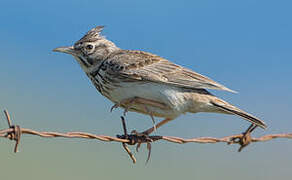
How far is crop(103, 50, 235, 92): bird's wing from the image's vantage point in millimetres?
6629

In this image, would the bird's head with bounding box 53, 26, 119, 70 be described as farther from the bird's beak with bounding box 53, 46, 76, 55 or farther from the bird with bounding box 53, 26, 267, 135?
the bird with bounding box 53, 26, 267, 135

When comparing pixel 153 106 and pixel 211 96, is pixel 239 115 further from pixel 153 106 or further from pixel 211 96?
pixel 153 106

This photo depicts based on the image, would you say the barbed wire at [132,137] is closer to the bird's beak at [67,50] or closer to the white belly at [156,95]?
the white belly at [156,95]

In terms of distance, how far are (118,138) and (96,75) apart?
1.96 m

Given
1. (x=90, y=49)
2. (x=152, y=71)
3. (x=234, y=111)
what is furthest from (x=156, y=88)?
(x=90, y=49)

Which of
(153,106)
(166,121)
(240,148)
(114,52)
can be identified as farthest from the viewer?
(114,52)

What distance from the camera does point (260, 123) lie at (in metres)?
6.24

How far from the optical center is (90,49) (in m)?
7.79

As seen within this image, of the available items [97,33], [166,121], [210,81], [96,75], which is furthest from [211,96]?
[97,33]

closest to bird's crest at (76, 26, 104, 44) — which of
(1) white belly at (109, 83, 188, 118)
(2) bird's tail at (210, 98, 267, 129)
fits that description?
(1) white belly at (109, 83, 188, 118)

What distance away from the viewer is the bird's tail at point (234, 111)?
6239mm

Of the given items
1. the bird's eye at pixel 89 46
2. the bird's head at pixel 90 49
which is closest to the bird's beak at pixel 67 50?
the bird's head at pixel 90 49

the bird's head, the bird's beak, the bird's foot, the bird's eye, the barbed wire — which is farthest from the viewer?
the bird's eye

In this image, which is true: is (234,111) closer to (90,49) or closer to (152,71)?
(152,71)
